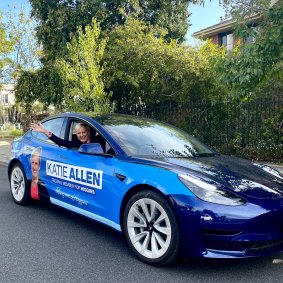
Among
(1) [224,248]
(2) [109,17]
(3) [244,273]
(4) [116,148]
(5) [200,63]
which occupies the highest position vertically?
(2) [109,17]

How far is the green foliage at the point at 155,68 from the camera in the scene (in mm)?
12984

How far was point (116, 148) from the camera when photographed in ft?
14.0

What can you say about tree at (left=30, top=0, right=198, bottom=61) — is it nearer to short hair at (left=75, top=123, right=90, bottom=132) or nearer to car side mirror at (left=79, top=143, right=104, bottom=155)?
short hair at (left=75, top=123, right=90, bottom=132)

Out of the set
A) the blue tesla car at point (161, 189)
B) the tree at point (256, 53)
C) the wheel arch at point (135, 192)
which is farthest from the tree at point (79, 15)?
the wheel arch at point (135, 192)

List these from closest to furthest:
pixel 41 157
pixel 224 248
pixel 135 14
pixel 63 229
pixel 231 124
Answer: pixel 224 248 → pixel 63 229 → pixel 41 157 → pixel 231 124 → pixel 135 14

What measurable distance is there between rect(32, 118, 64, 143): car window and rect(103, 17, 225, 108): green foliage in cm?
734

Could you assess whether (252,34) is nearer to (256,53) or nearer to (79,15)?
(256,53)

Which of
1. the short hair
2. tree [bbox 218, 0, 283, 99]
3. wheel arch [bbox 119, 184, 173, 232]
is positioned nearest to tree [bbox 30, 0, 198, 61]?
tree [bbox 218, 0, 283, 99]

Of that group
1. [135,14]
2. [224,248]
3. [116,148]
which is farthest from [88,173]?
[135,14]

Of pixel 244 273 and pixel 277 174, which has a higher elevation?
pixel 277 174

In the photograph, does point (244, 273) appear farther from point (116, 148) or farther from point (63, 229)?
point (63, 229)

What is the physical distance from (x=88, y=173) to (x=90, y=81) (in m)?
7.29

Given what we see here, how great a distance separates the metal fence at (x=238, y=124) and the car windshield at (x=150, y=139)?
5630mm

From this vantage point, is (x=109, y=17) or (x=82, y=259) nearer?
(x=82, y=259)
